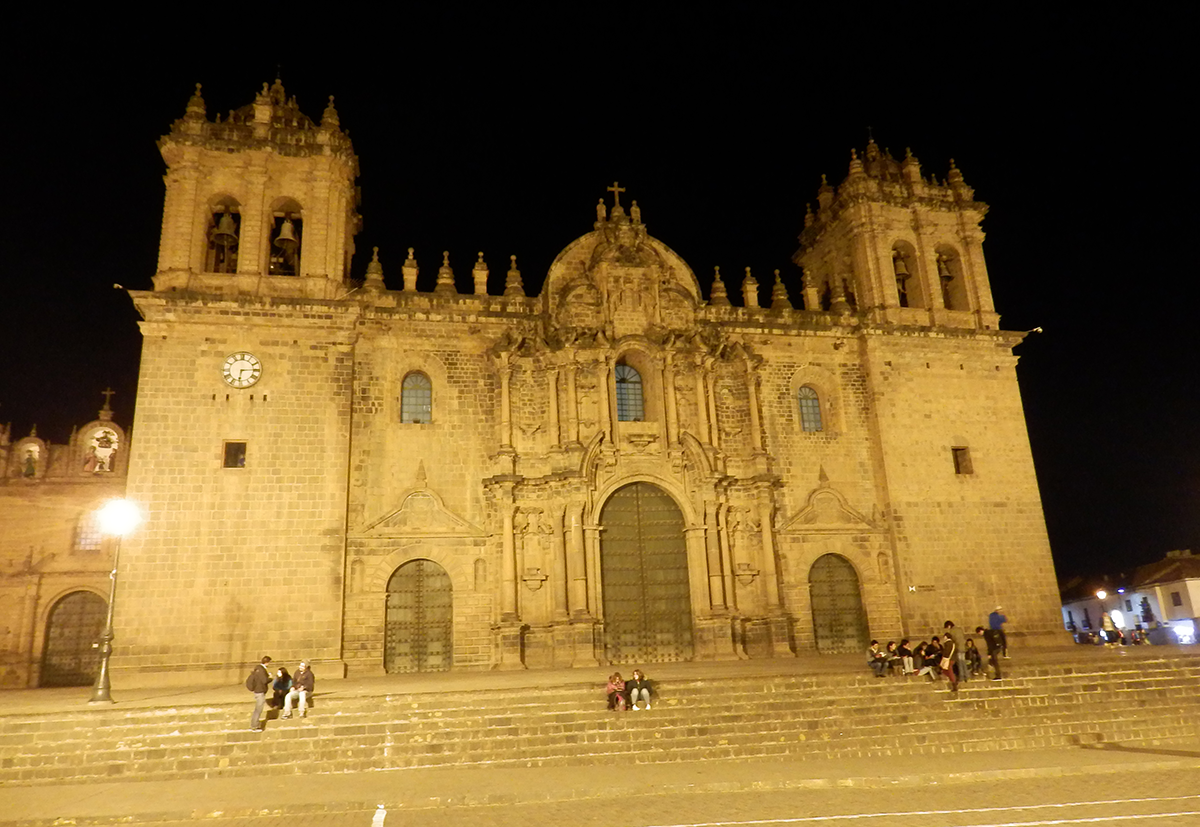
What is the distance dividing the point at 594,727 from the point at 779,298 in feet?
52.1

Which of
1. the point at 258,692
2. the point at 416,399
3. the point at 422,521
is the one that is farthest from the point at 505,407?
the point at 258,692

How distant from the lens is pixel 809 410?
24781 mm

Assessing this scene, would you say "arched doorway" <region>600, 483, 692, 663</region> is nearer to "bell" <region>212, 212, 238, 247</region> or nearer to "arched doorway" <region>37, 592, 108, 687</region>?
"bell" <region>212, 212, 238, 247</region>

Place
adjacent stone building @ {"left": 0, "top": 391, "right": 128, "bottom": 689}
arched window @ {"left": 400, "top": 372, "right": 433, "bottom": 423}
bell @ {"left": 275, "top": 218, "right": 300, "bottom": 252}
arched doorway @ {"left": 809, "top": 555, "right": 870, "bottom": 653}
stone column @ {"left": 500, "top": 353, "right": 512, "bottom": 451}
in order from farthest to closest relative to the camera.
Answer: adjacent stone building @ {"left": 0, "top": 391, "right": 128, "bottom": 689} → bell @ {"left": 275, "top": 218, "right": 300, "bottom": 252} → arched doorway @ {"left": 809, "top": 555, "right": 870, "bottom": 653} → arched window @ {"left": 400, "top": 372, "right": 433, "bottom": 423} → stone column @ {"left": 500, "top": 353, "right": 512, "bottom": 451}

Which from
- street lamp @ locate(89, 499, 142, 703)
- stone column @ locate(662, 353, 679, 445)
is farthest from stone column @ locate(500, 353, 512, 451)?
street lamp @ locate(89, 499, 142, 703)

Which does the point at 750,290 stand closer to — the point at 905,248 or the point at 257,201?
the point at 905,248

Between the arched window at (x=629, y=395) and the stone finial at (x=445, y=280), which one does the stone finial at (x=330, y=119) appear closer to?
the stone finial at (x=445, y=280)

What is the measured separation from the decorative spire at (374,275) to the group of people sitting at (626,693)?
13174 mm

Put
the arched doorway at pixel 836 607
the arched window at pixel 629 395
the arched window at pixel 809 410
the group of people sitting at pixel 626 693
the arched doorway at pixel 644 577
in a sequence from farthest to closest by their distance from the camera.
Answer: the arched window at pixel 809 410 < the arched window at pixel 629 395 < the arched doorway at pixel 836 607 < the arched doorway at pixel 644 577 < the group of people sitting at pixel 626 693

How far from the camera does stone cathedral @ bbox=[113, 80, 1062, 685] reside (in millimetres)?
20078

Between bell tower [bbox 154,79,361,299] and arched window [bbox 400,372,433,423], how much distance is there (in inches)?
123

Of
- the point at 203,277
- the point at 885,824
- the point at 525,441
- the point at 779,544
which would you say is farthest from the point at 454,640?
the point at 885,824

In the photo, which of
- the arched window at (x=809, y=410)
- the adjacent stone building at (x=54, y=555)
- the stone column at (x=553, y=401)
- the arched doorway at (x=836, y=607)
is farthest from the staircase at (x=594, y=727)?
the adjacent stone building at (x=54, y=555)

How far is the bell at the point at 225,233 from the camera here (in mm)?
22797
